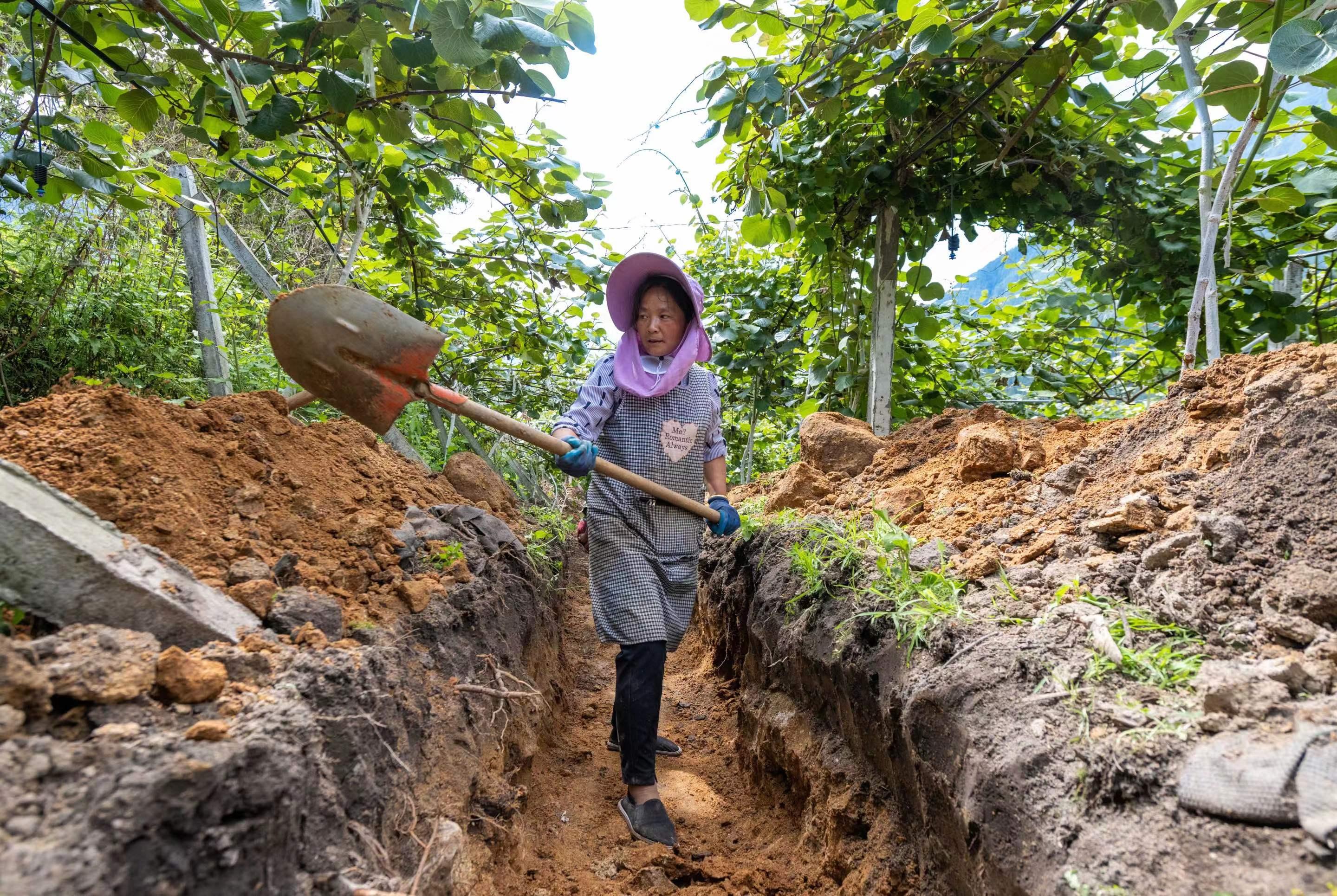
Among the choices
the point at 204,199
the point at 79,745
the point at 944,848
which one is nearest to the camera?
the point at 79,745

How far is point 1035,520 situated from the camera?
2.20 m

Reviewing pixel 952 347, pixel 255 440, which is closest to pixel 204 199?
pixel 255 440

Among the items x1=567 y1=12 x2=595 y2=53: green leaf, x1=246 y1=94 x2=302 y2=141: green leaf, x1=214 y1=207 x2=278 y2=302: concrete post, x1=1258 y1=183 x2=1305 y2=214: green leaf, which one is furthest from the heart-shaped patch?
x1=1258 y1=183 x2=1305 y2=214: green leaf

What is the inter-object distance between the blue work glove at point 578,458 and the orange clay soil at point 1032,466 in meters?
1.23

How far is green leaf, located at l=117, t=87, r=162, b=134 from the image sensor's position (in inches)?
87.9

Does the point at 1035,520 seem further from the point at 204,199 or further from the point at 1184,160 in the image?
the point at 204,199

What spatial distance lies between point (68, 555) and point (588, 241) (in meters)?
3.12

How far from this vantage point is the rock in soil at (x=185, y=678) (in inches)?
45.5

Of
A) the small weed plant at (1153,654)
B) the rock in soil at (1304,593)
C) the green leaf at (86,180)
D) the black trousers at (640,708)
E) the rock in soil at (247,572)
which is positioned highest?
the green leaf at (86,180)

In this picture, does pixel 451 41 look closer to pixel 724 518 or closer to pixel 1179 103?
pixel 724 518

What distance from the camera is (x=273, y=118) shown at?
2.05m

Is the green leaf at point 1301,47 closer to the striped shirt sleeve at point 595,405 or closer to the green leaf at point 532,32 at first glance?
the green leaf at point 532,32

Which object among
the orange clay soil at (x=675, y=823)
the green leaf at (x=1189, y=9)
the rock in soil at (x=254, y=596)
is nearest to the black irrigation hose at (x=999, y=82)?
the green leaf at (x=1189, y=9)

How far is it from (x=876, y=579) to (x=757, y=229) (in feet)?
6.56
